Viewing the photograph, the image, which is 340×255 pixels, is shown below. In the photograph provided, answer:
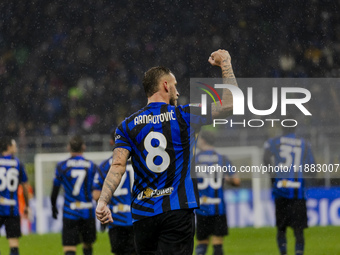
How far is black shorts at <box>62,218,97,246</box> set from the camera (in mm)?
6496

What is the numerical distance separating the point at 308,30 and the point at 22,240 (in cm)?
887

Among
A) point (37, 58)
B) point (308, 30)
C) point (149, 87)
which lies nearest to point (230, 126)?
point (308, 30)

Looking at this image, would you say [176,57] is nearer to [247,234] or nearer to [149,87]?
[247,234]

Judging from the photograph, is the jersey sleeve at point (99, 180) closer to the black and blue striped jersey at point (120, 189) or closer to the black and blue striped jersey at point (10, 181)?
the black and blue striped jersey at point (120, 189)

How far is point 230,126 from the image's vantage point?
12.7m

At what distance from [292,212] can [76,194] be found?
2268 mm

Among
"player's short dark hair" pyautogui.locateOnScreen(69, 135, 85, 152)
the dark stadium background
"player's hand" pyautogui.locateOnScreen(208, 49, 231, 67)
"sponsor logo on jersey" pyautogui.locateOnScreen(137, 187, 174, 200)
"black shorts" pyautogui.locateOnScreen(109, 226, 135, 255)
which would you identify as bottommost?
"black shorts" pyautogui.locateOnScreen(109, 226, 135, 255)

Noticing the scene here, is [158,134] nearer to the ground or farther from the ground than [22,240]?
farther from the ground

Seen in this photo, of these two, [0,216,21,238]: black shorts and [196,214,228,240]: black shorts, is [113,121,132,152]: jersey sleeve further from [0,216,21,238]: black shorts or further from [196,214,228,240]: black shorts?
[0,216,21,238]: black shorts

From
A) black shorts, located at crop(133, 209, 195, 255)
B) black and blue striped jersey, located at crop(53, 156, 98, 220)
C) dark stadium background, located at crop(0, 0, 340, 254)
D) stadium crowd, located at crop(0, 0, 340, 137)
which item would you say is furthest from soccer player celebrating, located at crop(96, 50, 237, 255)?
stadium crowd, located at crop(0, 0, 340, 137)

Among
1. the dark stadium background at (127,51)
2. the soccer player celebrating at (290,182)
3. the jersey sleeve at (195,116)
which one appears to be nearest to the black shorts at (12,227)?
the soccer player celebrating at (290,182)

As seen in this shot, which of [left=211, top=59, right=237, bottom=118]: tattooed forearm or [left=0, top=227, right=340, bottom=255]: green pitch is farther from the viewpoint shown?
[left=0, top=227, right=340, bottom=255]: green pitch

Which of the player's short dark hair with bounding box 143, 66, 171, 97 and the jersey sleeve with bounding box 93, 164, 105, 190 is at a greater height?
the player's short dark hair with bounding box 143, 66, 171, 97

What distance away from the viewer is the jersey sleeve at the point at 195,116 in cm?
341
